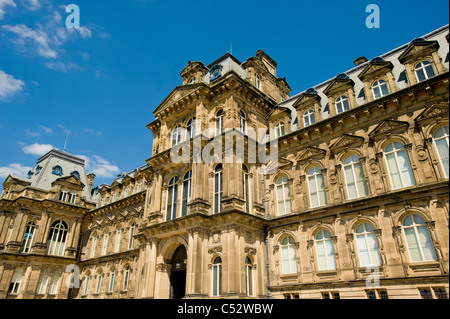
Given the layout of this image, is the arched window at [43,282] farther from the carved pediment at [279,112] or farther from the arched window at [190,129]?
the carved pediment at [279,112]

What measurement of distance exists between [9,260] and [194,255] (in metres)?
28.4

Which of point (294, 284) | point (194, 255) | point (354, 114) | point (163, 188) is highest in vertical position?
point (354, 114)

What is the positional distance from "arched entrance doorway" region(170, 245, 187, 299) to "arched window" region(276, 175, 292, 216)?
8.15m

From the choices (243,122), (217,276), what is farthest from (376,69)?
(217,276)

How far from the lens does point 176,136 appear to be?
27.6 m

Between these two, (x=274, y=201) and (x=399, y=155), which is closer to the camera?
(x=399, y=155)

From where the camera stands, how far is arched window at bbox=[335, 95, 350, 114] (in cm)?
2259

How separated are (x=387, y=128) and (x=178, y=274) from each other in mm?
18380

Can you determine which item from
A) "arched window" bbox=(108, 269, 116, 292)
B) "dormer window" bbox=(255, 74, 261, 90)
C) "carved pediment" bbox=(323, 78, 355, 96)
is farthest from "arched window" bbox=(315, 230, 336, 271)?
"arched window" bbox=(108, 269, 116, 292)

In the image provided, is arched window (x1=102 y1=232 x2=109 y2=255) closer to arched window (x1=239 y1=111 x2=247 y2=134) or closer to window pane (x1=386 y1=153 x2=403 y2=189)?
arched window (x1=239 y1=111 x2=247 y2=134)

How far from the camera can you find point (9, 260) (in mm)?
36281
